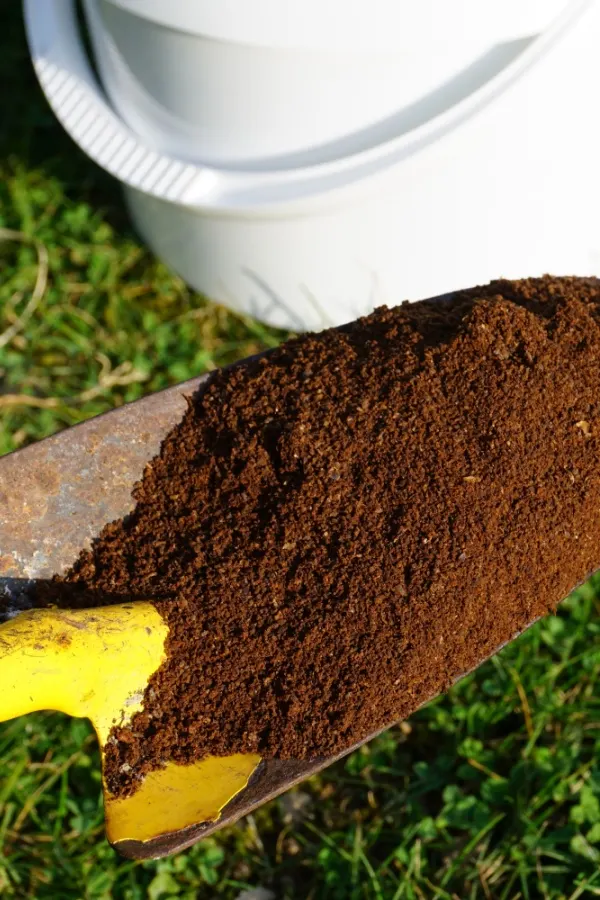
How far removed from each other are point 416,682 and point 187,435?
1.56 feet

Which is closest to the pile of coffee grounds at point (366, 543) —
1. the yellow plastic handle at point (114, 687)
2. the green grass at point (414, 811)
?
the yellow plastic handle at point (114, 687)

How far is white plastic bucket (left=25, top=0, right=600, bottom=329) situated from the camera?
151 cm

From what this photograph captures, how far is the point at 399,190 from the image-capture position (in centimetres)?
163

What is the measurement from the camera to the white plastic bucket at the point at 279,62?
1384 mm

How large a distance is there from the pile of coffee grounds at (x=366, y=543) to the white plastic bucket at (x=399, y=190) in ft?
1.42

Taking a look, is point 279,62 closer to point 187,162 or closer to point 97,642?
point 187,162

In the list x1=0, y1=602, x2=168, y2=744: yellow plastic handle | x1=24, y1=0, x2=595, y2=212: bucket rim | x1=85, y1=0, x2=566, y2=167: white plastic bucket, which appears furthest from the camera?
x1=24, y1=0, x2=595, y2=212: bucket rim

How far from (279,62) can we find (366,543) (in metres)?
0.81

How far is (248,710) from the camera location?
3.81 ft

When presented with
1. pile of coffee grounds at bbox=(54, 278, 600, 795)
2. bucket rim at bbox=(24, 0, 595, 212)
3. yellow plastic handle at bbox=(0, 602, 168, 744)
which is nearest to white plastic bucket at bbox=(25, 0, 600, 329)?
bucket rim at bbox=(24, 0, 595, 212)

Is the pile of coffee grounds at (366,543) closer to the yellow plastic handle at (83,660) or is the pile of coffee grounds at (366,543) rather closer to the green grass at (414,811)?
the yellow plastic handle at (83,660)

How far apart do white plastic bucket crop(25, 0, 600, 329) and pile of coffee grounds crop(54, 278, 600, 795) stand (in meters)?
0.43

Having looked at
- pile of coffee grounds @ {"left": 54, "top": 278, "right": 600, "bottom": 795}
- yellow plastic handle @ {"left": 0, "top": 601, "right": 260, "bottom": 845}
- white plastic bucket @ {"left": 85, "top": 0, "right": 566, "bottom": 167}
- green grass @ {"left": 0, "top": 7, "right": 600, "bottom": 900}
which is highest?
white plastic bucket @ {"left": 85, "top": 0, "right": 566, "bottom": 167}

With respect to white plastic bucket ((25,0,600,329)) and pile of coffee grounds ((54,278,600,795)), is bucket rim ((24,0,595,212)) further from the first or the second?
pile of coffee grounds ((54,278,600,795))
